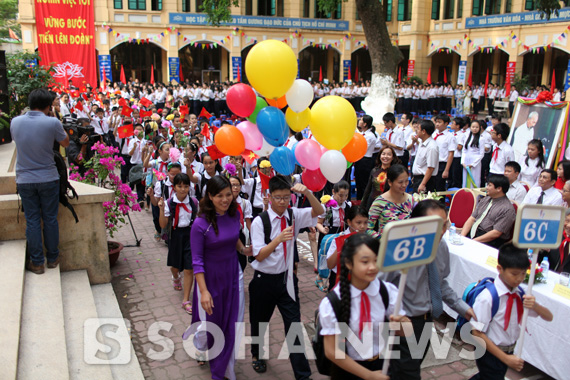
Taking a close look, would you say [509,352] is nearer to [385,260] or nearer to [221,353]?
[385,260]

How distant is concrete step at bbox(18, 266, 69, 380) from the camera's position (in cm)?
374

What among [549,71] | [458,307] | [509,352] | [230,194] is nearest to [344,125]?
[230,194]

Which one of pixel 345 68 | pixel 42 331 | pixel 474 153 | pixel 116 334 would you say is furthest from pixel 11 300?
pixel 345 68

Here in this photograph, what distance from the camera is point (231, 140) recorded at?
15.0 feet

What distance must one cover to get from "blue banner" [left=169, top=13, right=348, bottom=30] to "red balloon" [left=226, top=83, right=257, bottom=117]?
1014 inches

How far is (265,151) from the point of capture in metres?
4.65

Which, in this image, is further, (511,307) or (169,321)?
(169,321)

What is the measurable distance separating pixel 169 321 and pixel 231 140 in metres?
2.13

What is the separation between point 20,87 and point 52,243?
7.61 metres

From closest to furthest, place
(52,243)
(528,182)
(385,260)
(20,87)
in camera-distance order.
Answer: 1. (385,260)
2. (52,243)
3. (528,182)
4. (20,87)

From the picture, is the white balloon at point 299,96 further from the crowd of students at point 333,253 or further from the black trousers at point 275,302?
the black trousers at point 275,302

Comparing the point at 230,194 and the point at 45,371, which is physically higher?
the point at 230,194

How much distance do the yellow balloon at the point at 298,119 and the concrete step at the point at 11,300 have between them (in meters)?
2.75

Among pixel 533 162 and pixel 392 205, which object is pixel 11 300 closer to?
pixel 392 205
